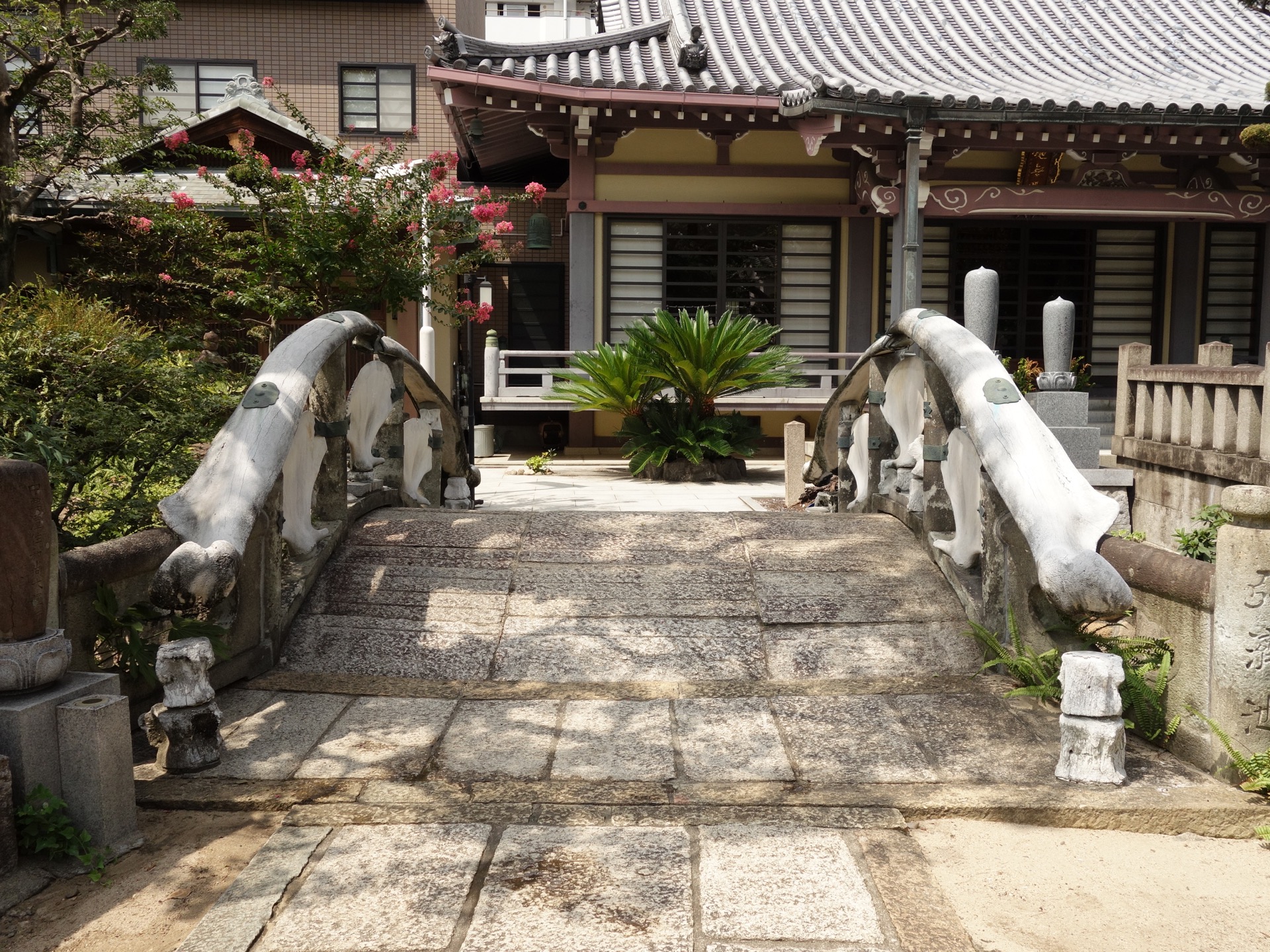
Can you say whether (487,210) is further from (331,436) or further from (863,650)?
(863,650)

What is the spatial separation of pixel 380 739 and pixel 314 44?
18.8m

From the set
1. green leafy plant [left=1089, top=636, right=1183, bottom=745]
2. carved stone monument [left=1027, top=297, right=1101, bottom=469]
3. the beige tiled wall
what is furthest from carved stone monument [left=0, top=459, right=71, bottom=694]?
the beige tiled wall

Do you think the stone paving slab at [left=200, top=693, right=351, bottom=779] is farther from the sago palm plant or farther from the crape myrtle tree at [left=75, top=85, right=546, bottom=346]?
the sago palm plant

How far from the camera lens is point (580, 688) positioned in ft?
13.7

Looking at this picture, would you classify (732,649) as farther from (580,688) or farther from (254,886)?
(254,886)

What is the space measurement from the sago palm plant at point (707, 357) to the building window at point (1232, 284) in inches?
279

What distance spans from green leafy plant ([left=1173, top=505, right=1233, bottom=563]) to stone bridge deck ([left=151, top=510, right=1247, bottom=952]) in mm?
2603

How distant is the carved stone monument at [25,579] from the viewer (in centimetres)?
280

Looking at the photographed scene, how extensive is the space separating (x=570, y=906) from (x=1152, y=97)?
11965 millimetres

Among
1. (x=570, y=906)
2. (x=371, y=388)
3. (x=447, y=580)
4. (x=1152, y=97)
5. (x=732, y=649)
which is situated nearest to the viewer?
(x=570, y=906)

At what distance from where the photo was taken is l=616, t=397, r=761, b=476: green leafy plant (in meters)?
11.5

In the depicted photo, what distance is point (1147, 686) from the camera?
145 inches

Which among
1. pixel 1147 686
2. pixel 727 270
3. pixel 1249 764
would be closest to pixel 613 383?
pixel 727 270

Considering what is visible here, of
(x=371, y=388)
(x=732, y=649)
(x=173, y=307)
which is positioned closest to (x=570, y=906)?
(x=732, y=649)
